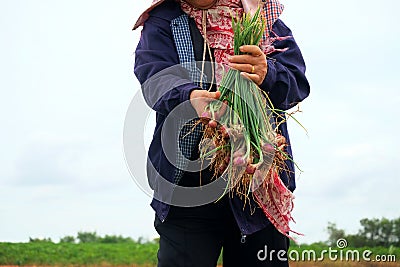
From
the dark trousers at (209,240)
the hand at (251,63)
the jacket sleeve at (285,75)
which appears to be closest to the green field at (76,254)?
the dark trousers at (209,240)

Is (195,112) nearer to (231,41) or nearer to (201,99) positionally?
(201,99)

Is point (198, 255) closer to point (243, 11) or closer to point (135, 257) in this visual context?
point (243, 11)

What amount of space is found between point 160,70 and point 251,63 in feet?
1.02

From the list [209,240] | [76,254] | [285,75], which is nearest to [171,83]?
[285,75]

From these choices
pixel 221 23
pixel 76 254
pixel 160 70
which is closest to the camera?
pixel 160 70

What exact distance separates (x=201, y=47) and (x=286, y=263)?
0.81 m

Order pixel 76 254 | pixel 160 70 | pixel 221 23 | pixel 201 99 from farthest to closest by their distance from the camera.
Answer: pixel 76 254 < pixel 221 23 < pixel 160 70 < pixel 201 99

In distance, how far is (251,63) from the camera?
7.11 ft

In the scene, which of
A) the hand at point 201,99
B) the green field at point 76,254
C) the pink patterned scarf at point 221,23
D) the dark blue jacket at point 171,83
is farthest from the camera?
the green field at point 76,254

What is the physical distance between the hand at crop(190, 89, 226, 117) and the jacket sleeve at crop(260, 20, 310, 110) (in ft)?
0.60

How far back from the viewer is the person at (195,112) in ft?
7.41

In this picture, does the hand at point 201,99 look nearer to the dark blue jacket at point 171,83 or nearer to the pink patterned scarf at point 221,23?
the dark blue jacket at point 171,83

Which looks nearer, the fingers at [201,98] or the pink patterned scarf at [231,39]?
the fingers at [201,98]

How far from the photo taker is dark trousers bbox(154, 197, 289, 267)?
2.29m
